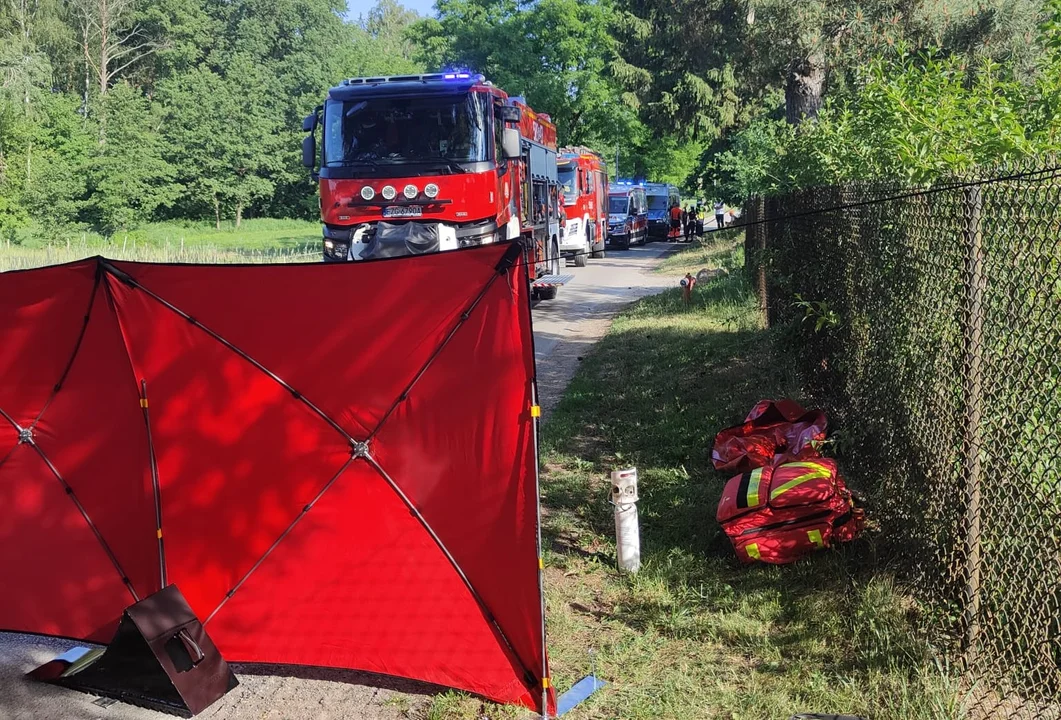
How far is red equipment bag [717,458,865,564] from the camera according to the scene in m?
5.23

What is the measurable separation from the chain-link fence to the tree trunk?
451 inches

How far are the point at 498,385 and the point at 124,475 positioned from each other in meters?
2.00

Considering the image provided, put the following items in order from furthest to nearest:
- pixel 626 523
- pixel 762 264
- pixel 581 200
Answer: pixel 581 200
pixel 762 264
pixel 626 523

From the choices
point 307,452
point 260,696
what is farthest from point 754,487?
point 260,696

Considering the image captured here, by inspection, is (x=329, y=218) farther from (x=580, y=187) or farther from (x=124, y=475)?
(x=580, y=187)

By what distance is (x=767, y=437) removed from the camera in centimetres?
685

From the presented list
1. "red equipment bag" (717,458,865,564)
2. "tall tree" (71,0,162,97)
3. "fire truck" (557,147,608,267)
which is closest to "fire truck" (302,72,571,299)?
"red equipment bag" (717,458,865,564)

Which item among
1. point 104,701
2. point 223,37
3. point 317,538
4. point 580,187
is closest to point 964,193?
point 317,538

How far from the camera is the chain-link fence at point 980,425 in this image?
3641mm

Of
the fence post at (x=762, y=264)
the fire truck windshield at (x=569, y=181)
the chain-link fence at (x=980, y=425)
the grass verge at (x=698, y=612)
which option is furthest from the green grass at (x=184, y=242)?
the chain-link fence at (x=980, y=425)

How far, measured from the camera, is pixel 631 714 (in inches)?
160

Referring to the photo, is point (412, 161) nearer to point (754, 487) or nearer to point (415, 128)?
point (415, 128)

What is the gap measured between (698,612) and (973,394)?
1.82 meters

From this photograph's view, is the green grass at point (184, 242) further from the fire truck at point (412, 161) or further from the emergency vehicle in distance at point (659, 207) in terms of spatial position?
the fire truck at point (412, 161)
